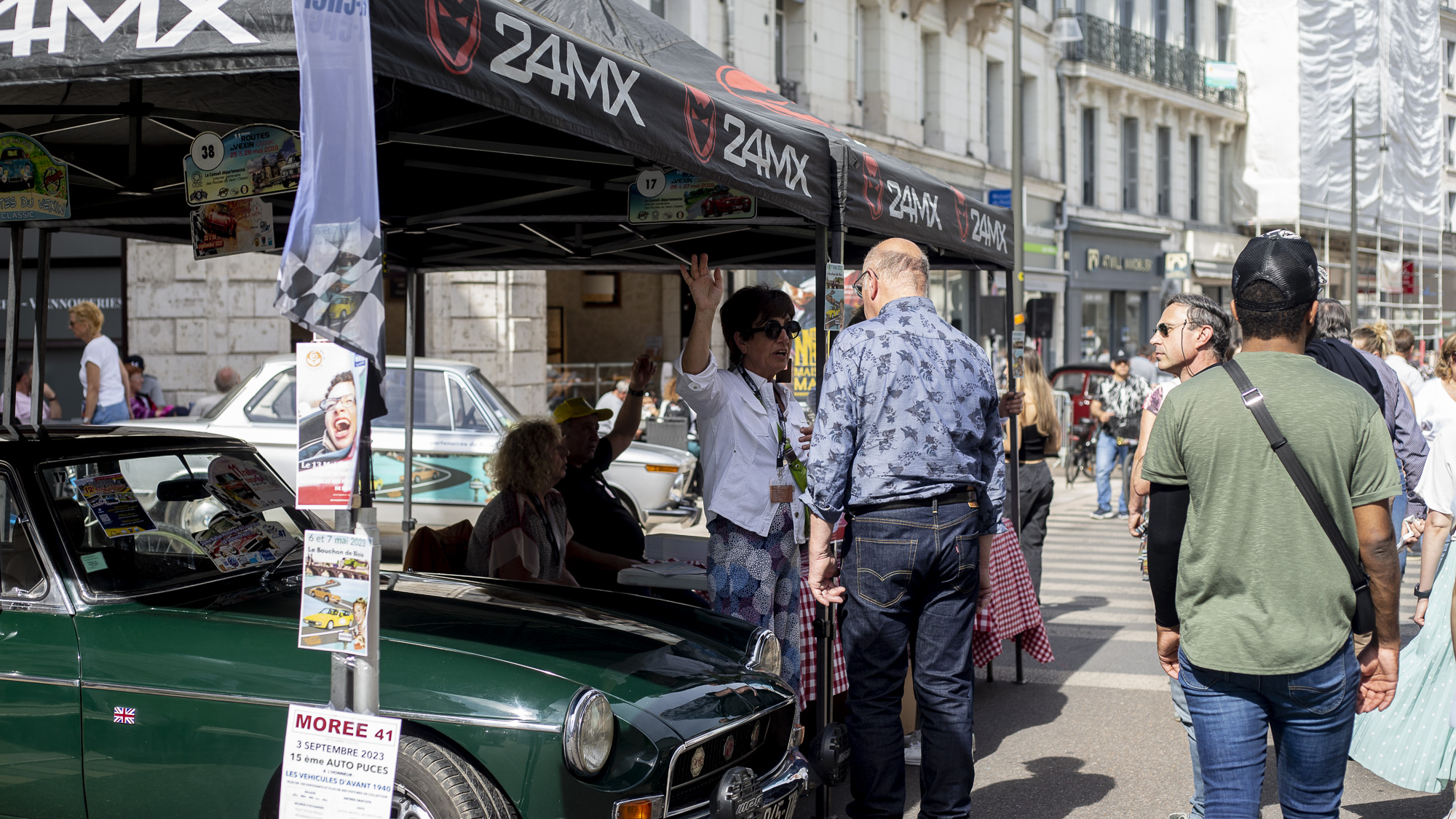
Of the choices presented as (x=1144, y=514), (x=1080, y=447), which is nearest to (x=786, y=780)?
(x=1144, y=514)

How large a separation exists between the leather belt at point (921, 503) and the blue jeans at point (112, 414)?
8.25 m

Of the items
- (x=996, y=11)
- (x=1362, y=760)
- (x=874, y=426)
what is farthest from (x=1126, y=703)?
(x=996, y=11)

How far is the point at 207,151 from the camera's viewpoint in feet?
15.0

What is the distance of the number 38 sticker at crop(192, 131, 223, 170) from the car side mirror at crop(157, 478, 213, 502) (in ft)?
3.75

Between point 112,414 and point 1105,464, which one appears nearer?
point 112,414

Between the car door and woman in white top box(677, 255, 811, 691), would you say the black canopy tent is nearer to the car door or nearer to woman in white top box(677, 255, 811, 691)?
woman in white top box(677, 255, 811, 691)

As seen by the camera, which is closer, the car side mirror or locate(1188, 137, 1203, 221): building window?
the car side mirror

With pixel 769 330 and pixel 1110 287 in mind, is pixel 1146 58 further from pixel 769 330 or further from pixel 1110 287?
pixel 769 330

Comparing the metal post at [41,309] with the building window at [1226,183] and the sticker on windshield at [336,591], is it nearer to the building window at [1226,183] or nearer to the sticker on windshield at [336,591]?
the sticker on windshield at [336,591]

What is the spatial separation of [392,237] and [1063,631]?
204 inches

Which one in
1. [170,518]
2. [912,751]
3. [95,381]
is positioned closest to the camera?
[170,518]

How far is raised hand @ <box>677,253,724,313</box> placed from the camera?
4.73 m

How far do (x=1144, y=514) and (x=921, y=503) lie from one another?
2450 mm

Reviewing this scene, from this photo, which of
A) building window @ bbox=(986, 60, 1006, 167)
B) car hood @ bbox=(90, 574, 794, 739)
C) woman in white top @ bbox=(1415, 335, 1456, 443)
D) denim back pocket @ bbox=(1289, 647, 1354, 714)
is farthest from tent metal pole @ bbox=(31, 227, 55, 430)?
building window @ bbox=(986, 60, 1006, 167)
